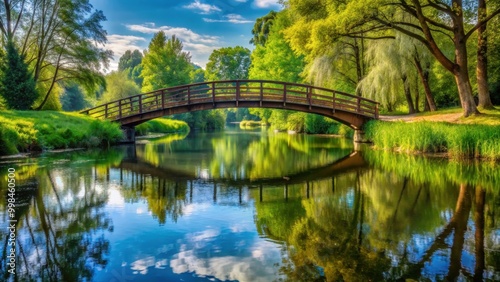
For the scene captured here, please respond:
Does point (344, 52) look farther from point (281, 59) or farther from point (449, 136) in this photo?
point (449, 136)

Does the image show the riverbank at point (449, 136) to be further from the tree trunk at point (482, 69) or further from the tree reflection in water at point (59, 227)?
the tree reflection in water at point (59, 227)

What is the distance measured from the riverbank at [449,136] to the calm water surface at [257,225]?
214cm

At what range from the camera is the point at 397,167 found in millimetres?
14430

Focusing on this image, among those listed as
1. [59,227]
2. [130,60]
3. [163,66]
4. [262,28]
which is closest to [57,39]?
[163,66]

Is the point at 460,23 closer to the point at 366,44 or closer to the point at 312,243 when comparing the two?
the point at 366,44

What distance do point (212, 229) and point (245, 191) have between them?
149 inches

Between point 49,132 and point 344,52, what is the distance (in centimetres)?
2165

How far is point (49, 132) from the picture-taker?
20.8 metres

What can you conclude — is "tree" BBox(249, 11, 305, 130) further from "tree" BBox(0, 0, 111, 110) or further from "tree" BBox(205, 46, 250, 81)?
"tree" BBox(205, 46, 250, 81)

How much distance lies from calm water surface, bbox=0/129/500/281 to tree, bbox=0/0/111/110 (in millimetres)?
19276

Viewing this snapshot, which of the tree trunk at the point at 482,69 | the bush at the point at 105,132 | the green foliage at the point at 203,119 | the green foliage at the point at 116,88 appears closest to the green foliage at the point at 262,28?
the green foliage at the point at 203,119

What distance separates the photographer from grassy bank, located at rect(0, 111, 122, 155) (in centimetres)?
1777

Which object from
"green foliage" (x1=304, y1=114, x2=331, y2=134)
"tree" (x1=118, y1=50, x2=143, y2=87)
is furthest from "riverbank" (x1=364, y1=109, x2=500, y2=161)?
"tree" (x1=118, y1=50, x2=143, y2=87)

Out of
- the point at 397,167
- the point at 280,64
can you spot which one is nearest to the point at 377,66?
the point at 397,167
